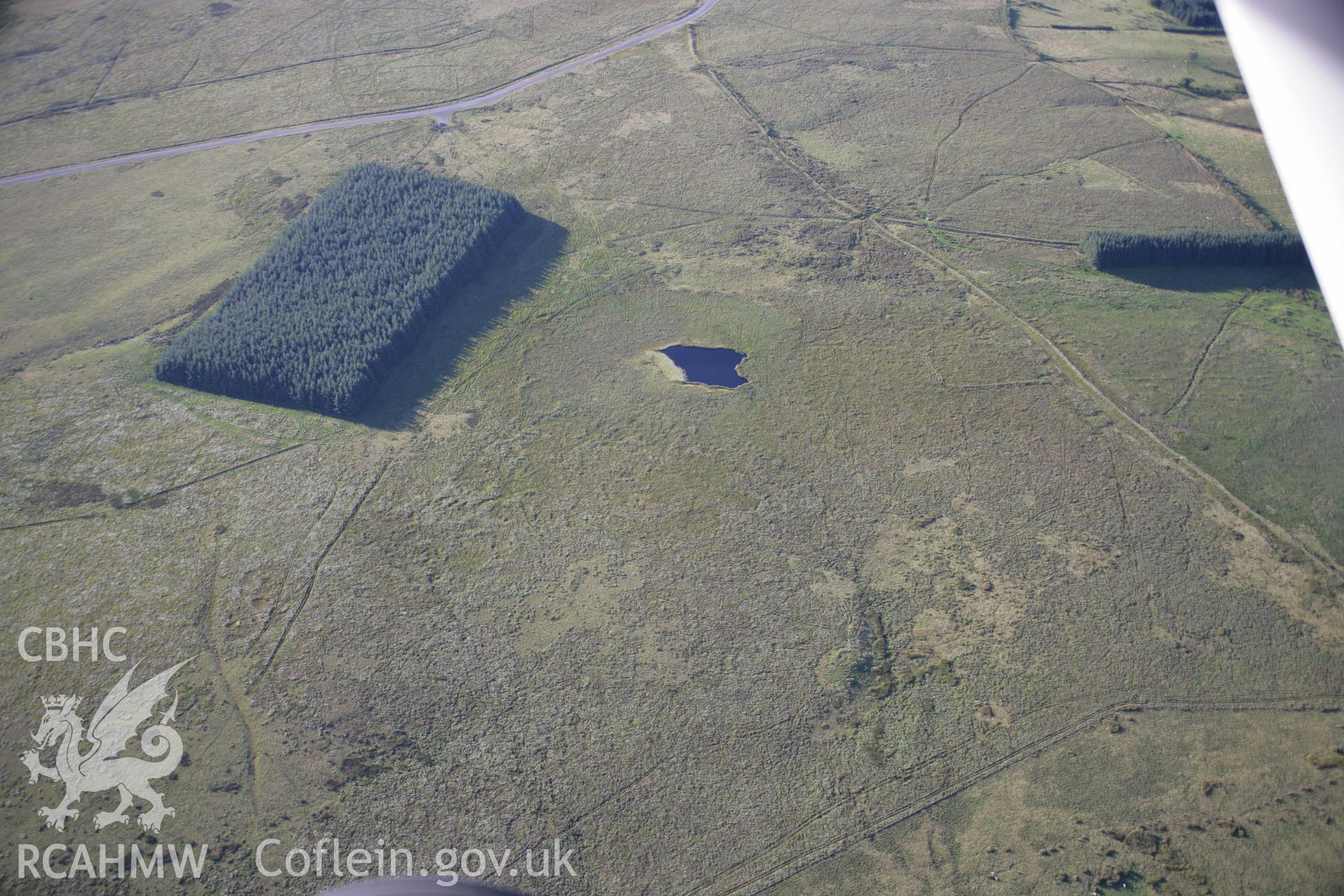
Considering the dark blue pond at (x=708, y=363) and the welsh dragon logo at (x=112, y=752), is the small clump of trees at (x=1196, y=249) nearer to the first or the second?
the dark blue pond at (x=708, y=363)

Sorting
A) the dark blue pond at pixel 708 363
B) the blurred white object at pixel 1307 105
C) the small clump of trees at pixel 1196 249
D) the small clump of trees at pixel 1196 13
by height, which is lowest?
the dark blue pond at pixel 708 363

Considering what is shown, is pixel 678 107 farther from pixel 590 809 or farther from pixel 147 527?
pixel 590 809

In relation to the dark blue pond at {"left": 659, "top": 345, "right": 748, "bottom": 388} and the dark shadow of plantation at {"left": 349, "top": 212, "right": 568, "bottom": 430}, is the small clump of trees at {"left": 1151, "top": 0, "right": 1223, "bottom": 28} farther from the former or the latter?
the dark shadow of plantation at {"left": 349, "top": 212, "right": 568, "bottom": 430}

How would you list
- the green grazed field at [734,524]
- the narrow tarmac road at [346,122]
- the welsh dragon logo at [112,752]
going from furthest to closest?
the narrow tarmac road at [346,122]
the green grazed field at [734,524]
the welsh dragon logo at [112,752]

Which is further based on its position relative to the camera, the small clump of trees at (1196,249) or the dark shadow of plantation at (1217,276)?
the small clump of trees at (1196,249)

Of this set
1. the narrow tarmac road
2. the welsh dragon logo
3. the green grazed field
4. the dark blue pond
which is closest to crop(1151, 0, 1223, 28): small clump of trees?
the green grazed field

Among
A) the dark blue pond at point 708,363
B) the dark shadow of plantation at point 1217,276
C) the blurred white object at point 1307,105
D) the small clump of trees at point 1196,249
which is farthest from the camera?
the small clump of trees at point 1196,249

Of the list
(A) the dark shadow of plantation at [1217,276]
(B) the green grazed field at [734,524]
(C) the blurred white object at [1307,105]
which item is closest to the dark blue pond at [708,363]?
(B) the green grazed field at [734,524]
